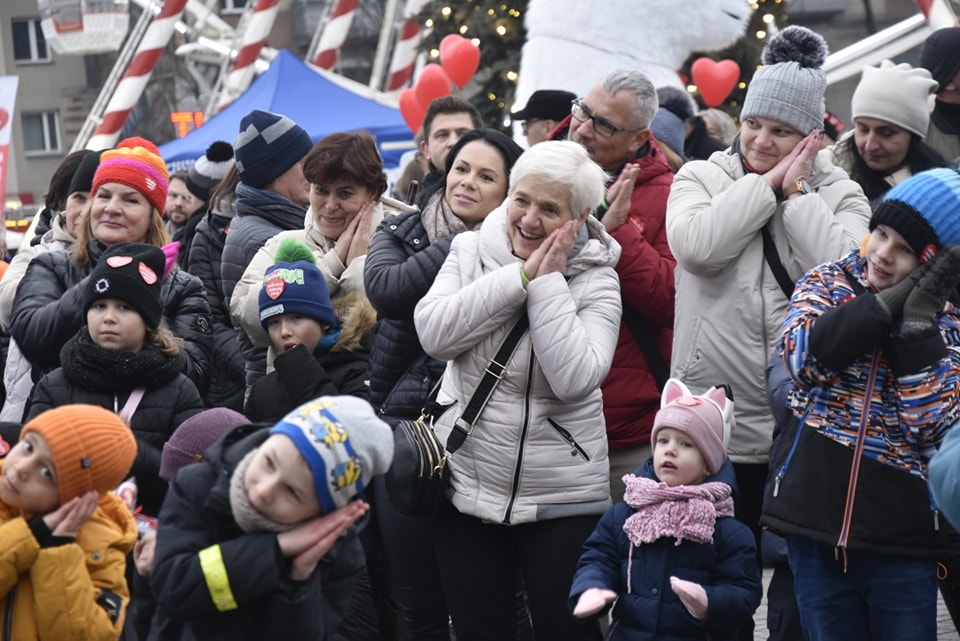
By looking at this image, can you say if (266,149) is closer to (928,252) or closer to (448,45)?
(928,252)

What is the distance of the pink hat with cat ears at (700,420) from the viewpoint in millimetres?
4699

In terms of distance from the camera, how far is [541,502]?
4637 millimetres

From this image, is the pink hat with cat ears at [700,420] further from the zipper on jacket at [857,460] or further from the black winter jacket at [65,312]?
the black winter jacket at [65,312]

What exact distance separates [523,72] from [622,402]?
5626mm

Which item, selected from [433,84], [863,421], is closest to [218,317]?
[863,421]

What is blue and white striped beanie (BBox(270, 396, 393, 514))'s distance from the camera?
11.9 ft

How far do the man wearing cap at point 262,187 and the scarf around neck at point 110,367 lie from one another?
4.12ft

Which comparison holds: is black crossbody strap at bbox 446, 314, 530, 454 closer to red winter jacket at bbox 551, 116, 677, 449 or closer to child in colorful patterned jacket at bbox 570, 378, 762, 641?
child in colorful patterned jacket at bbox 570, 378, 762, 641

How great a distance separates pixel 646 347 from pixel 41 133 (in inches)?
1469

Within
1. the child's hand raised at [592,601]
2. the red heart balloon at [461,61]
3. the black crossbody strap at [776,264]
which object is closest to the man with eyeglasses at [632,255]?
the black crossbody strap at [776,264]

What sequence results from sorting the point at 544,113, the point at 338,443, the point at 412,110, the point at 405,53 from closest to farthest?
the point at 338,443 < the point at 544,113 < the point at 412,110 < the point at 405,53

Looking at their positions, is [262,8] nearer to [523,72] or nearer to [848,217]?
[523,72]

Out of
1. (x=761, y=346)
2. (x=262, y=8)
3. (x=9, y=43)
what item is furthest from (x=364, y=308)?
(x=9, y=43)

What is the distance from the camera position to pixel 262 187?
21.2 ft
